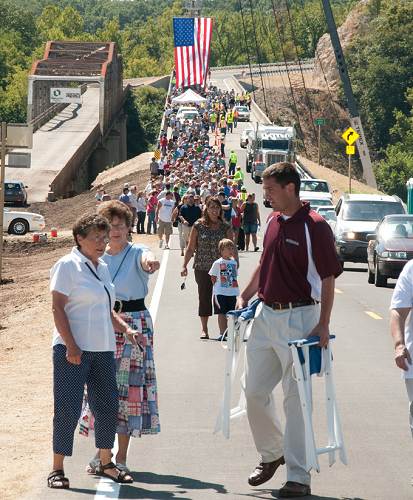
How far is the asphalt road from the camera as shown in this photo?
28.9ft

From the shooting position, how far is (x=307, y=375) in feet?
28.0

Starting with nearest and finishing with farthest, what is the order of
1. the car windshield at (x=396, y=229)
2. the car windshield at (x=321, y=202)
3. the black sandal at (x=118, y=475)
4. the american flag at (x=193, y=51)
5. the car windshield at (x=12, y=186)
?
1. the black sandal at (x=118, y=475)
2. the car windshield at (x=396, y=229)
3. the car windshield at (x=321, y=202)
4. the car windshield at (x=12, y=186)
5. the american flag at (x=193, y=51)

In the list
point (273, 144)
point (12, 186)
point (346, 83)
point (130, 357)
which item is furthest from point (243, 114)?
point (130, 357)

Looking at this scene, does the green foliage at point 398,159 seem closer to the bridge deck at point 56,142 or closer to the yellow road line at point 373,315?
the bridge deck at point 56,142

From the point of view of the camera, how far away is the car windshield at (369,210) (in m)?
35.7

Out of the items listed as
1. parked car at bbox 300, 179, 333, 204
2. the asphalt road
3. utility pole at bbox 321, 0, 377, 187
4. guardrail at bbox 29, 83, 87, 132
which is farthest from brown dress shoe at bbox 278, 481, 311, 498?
guardrail at bbox 29, 83, 87, 132

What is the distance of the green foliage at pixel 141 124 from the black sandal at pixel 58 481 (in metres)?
129

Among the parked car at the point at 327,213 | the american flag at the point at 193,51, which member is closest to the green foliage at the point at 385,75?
the american flag at the point at 193,51

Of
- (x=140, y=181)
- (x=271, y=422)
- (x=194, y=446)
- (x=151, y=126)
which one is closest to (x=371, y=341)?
(x=194, y=446)

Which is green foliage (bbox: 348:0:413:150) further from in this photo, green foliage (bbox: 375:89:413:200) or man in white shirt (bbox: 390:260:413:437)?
man in white shirt (bbox: 390:260:413:437)

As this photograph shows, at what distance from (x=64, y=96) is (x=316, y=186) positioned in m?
68.5

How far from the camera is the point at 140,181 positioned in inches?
2943

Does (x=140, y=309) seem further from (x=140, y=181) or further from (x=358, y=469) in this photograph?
(x=140, y=181)

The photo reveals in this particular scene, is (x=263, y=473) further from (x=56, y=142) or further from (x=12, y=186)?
(x=56, y=142)
